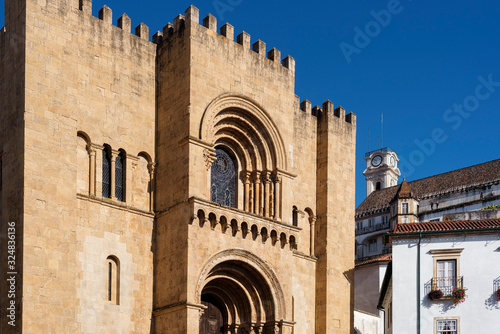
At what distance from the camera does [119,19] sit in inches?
1267

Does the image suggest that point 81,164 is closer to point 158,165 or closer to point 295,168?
point 158,165

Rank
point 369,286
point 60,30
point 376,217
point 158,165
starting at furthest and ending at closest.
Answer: point 376,217 → point 369,286 → point 158,165 → point 60,30

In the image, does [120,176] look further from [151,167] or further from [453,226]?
[453,226]

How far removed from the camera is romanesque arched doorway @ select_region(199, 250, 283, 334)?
3244 centimetres

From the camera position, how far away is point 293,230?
33625 mm

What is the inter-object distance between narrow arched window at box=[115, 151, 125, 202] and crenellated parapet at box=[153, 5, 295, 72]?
5176 millimetres

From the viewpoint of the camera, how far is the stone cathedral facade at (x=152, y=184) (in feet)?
90.3

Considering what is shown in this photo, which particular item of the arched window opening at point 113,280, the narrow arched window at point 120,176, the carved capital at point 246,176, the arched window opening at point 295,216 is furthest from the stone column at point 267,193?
the arched window opening at point 113,280

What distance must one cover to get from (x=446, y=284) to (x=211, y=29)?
13319 millimetres

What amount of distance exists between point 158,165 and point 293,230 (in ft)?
19.3

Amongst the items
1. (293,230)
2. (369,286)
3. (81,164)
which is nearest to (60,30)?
(81,164)

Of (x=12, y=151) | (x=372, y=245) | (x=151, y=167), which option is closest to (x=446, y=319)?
(x=151, y=167)

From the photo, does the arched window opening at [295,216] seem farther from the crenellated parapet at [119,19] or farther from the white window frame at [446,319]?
the crenellated parapet at [119,19]

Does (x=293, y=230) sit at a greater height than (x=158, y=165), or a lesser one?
lesser
